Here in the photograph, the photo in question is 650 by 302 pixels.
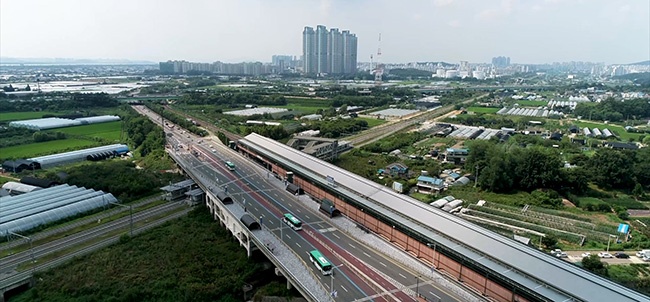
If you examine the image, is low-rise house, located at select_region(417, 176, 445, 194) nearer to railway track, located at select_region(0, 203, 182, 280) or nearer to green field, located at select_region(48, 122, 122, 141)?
railway track, located at select_region(0, 203, 182, 280)

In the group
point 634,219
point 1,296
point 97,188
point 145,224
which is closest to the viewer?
point 1,296

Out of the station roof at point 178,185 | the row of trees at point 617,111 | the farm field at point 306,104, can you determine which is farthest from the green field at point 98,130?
the row of trees at point 617,111

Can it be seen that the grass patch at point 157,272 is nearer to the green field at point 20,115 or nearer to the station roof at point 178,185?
the station roof at point 178,185

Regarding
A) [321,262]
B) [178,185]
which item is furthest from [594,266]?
[178,185]

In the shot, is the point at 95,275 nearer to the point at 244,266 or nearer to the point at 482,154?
the point at 244,266

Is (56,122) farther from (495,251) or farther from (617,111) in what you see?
(617,111)

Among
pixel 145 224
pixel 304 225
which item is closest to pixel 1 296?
pixel 145 224
